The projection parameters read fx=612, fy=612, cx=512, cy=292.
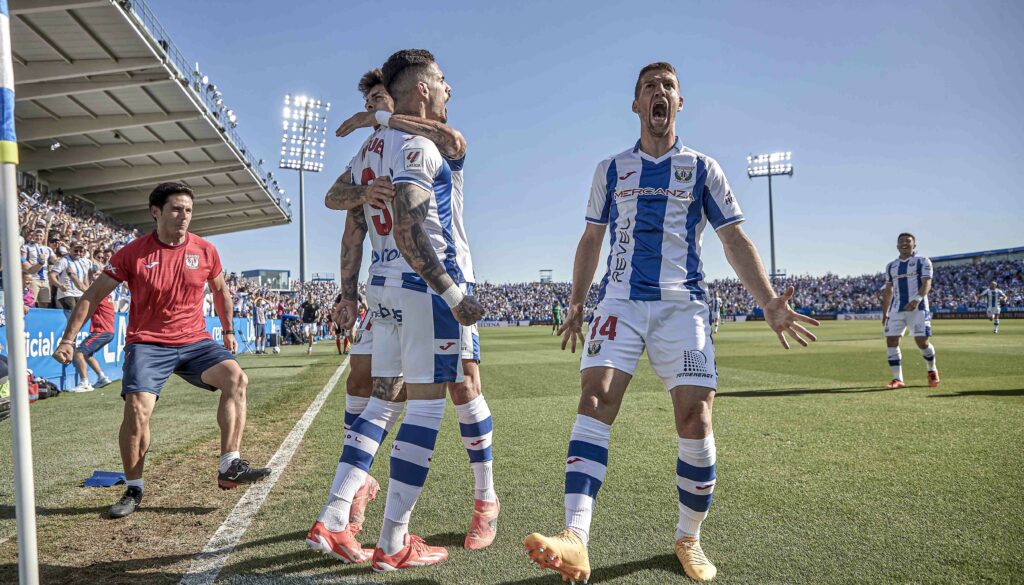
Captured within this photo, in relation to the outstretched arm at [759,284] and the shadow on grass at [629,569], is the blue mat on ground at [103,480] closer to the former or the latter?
the shadow on grass at [629,569]

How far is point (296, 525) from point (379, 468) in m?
1.37

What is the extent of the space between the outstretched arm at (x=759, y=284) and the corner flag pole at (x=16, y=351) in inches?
111

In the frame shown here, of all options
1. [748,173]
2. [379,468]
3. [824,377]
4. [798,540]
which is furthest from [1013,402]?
[748,173]

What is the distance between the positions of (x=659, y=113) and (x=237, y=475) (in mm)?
3443

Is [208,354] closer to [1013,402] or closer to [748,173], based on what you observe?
[1013,402]

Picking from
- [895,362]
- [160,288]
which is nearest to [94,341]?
[160,288]

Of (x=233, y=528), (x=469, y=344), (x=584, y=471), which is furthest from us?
(x=233, y=528)

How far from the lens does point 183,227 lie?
443 centimetres

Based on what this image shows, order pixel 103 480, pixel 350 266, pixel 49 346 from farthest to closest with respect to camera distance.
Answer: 1. pixel 49 346
2. pixel 103 480
3. pixel 350 266

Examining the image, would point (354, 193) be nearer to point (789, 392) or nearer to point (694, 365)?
point (694, 365)

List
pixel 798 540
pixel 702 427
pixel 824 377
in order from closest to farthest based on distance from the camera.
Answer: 1. pixel 702 427
2. pixel 798 540
3. pixel 824 377

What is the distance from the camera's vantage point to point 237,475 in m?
4.03

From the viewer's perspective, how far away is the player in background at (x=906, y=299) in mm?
9594

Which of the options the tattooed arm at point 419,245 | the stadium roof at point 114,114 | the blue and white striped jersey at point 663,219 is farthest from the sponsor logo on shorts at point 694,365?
the stadium roof at point 114,114
